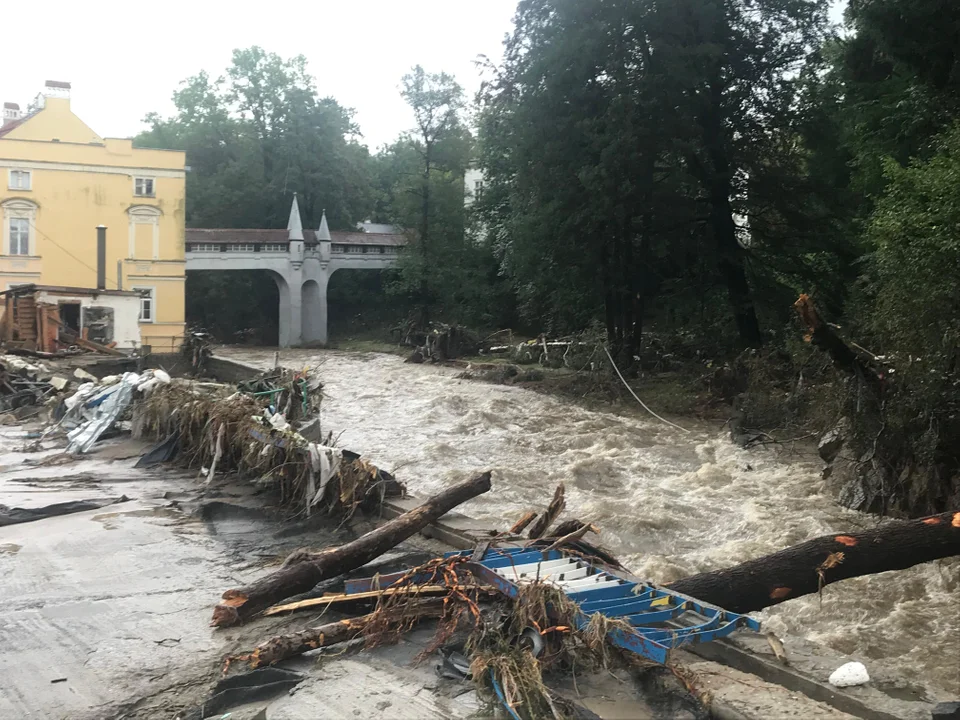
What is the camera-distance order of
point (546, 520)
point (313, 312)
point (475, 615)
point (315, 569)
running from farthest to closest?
point (313, 312) → point (546, 520) → point (315, 569) → point (475, 615)

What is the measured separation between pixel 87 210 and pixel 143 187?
2.74 metres

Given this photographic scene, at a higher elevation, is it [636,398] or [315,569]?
[636,398]

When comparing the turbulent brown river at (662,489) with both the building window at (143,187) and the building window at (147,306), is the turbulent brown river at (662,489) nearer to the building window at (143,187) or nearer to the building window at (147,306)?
the building window at (147,306)

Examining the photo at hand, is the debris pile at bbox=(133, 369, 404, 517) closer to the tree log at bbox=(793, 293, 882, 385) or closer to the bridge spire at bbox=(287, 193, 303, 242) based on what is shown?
the tree log at bbox=(793, 293, 882, 385)

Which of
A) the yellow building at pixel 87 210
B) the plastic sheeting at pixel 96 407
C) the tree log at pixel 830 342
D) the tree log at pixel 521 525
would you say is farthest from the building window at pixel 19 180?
the tree log at pixel 521 525

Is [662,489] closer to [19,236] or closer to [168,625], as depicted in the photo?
[168,625]

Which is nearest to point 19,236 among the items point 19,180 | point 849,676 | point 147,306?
point 19,180

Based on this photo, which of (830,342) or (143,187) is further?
(143,187)

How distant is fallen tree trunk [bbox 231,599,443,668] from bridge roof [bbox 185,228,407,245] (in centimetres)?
4201

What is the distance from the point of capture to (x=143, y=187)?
4069cm

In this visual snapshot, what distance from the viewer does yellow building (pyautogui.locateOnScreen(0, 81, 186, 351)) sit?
38656mm

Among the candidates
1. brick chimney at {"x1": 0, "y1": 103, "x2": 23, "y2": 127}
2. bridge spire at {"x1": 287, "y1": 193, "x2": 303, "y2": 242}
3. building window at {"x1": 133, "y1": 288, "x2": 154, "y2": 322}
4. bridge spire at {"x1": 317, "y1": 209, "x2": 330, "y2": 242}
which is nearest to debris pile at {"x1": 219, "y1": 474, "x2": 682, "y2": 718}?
building window at {"x1": 133, "y1": 288, "x2": 154, "y2": 322}

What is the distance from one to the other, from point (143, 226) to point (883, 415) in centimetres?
3710

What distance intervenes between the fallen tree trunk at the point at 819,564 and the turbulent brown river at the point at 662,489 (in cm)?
64
